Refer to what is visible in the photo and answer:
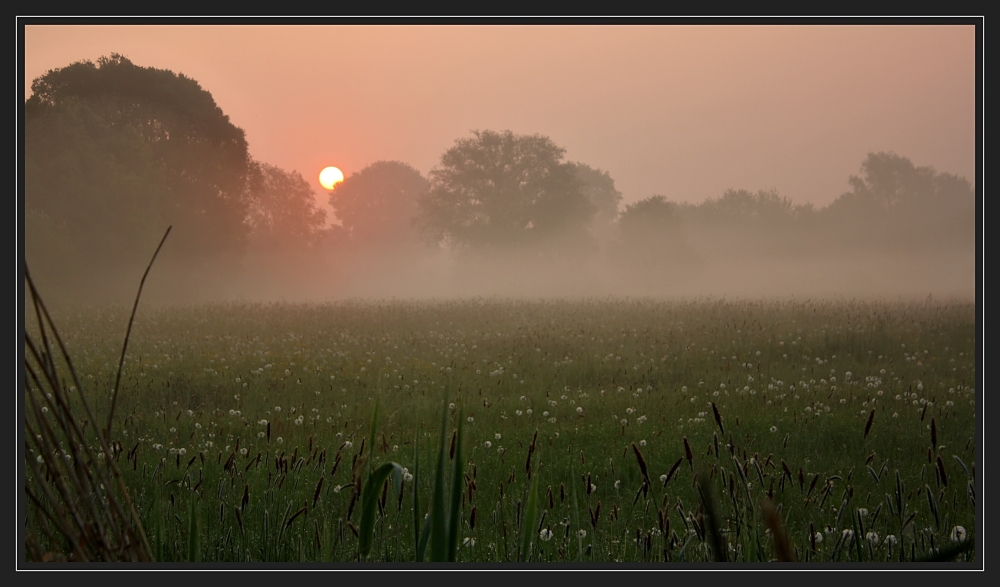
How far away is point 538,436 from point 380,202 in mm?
3882

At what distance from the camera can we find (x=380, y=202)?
7605 mm

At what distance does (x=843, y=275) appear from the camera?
6.88 m

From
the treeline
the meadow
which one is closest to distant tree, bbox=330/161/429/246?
the treeline

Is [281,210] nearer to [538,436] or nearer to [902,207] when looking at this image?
[538,436]

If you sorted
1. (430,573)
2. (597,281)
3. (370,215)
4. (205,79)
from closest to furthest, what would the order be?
(430,573) < (205,79) < (370,215) < (597,281)

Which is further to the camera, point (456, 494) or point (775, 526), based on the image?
point (456, 494)

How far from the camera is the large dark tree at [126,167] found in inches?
197

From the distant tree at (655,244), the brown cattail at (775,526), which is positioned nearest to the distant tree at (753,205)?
the distant tree at (655,244)

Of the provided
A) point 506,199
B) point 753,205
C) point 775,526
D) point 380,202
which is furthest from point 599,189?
point 775,526

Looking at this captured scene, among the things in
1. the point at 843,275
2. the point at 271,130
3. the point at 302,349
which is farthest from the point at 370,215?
the point at 843,275

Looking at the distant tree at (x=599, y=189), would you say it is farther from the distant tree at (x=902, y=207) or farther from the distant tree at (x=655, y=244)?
the distant tree at (x=902, y=207)

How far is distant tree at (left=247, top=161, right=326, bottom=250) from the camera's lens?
20.4ft

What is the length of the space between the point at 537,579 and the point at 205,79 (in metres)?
3.84

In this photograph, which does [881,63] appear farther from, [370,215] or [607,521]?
[370,215]
